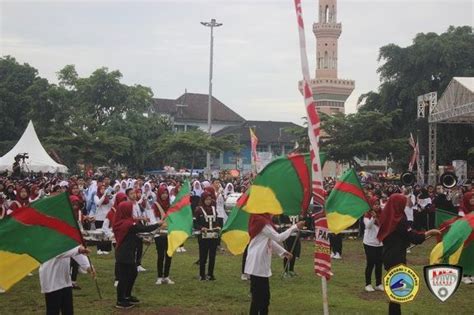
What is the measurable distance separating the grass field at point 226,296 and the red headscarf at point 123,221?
4.28 ft

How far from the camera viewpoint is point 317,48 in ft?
228

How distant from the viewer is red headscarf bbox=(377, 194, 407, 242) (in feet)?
30.5

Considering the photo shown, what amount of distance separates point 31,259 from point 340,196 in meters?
5.11

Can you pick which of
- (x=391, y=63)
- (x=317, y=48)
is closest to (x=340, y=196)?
(x=391, y=63)

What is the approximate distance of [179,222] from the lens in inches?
477

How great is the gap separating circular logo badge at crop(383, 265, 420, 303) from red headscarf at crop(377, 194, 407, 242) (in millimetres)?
3179

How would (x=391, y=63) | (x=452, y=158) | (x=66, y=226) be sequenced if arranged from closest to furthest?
(x=66, y=226)
(x=452, y=158)
(x=391, y=63)

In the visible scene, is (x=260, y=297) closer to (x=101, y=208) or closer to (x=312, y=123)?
(x=312, y=123)

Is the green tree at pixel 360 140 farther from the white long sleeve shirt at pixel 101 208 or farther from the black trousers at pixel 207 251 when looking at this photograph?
the black trousers at pixel 207 251

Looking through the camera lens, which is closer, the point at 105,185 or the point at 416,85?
the point at 105,185

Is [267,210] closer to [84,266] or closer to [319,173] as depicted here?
[319,173]

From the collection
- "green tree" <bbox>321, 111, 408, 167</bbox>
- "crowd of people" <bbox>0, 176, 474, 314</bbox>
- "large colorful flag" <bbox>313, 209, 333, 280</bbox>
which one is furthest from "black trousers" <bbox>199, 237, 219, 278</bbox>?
"green tree" <bbox>321, 111, 408, 167</bbox>

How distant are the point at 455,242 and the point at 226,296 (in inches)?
208

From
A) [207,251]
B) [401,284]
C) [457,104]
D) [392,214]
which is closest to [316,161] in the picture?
[401,284]
